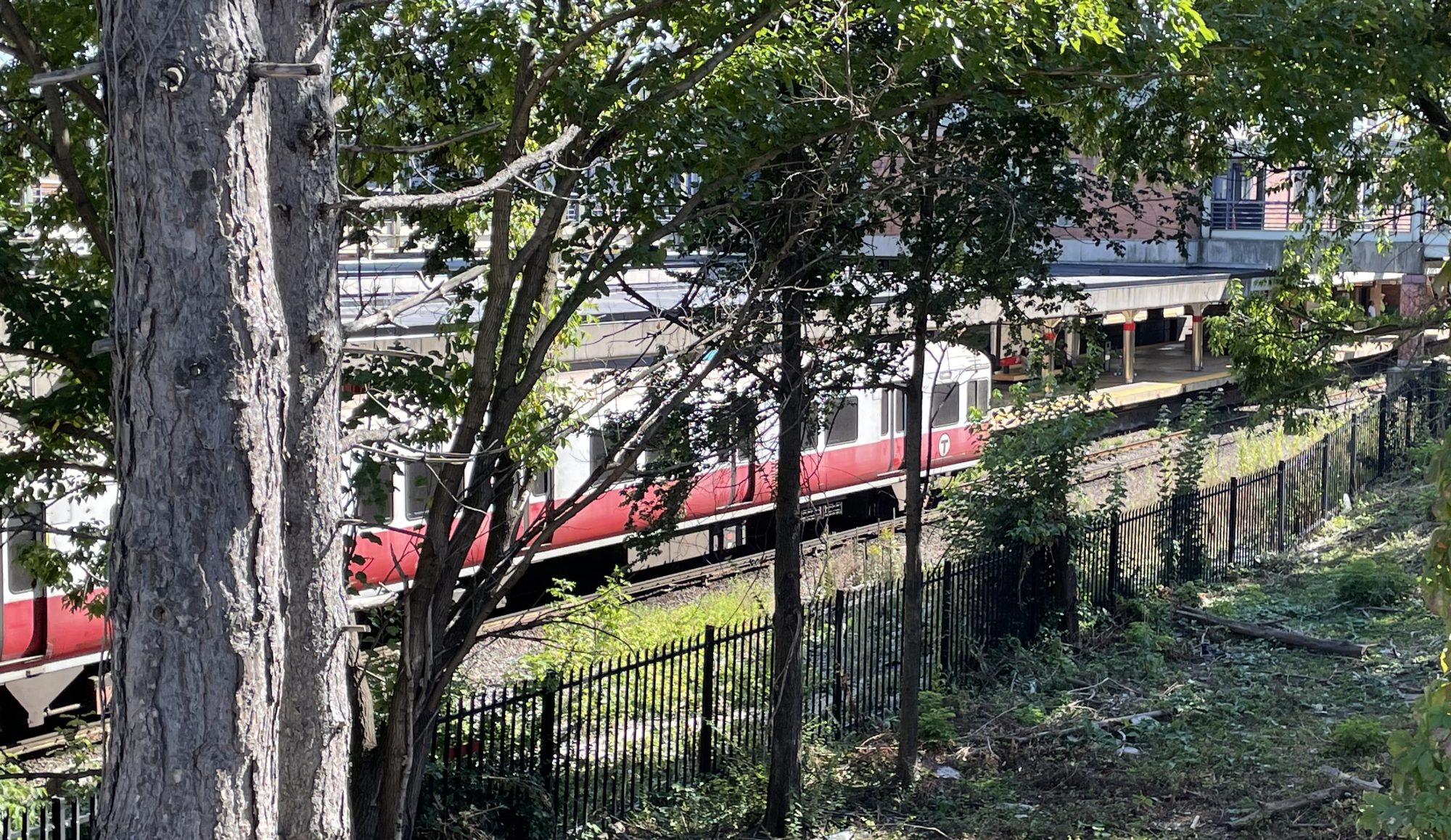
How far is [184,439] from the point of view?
3.69m

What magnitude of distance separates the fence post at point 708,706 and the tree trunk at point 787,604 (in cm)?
76

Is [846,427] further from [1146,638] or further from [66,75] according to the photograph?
[66,75]

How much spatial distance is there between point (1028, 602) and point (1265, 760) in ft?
11.3

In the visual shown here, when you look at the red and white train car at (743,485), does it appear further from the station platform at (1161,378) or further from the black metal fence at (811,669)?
the station platform at (1161,378)

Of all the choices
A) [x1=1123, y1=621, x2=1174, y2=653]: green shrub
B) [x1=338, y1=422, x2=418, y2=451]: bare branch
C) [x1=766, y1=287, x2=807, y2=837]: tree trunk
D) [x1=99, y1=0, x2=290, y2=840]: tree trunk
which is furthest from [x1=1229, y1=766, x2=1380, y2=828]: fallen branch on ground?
[x1=99, y1=0, x2=290, y2=840]: tree trunk

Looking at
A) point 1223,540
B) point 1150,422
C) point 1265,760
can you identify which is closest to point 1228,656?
point 1265,760

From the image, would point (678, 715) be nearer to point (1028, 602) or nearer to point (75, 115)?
point (1028, 602)

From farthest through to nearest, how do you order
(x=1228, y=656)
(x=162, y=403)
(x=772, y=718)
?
(x=1228, y=656)
(x=772, y=718)
(x=162, y=403)

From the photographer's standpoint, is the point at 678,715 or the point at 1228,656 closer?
the point at 678,715

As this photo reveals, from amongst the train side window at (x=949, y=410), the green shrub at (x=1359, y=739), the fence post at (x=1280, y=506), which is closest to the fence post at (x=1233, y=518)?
the fence post at (x=1280, y=506)

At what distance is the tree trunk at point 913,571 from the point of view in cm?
963

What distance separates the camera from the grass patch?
361 inches

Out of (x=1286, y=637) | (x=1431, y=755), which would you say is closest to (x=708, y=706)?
(x=1431, y=755)

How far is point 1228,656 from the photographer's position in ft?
42.7
